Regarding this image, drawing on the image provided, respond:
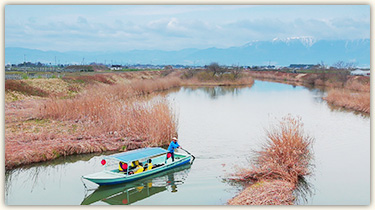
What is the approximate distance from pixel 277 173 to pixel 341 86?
4005 centimetres

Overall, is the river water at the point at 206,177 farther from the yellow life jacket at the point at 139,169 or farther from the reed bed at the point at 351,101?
the reed bed at the point at 351,101

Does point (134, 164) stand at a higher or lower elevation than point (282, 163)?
lower

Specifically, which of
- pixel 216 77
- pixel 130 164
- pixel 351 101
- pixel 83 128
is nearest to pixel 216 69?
pixel 216 77

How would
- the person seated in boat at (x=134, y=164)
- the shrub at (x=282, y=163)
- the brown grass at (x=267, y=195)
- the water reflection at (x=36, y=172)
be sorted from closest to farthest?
the brown grass at (x=267, y=195), the shrub at (x=282, y=163), the water reflection at (x=36, y=172), the person seated in boat at (x=134, y=164)

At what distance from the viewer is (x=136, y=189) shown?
11.7m

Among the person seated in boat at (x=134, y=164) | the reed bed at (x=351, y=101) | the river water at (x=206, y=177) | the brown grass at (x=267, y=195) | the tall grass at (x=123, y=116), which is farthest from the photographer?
the reed bed at (x=351, y=101)

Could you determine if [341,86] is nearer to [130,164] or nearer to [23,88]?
[23,88]

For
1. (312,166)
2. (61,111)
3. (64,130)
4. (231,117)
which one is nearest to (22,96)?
(61,111)

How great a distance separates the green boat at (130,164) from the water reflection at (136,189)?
20 cm

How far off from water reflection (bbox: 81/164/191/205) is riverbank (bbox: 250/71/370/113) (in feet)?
66.2

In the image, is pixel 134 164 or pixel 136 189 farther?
pixel 134 164

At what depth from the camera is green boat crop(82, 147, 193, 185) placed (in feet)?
37.3

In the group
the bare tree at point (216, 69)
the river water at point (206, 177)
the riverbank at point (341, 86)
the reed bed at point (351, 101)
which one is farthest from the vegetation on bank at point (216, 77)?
the river water at point (206, 177)

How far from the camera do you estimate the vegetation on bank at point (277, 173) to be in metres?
9.95
